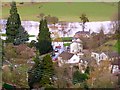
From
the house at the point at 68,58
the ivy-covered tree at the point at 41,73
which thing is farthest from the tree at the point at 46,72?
the house at the point at 68,58

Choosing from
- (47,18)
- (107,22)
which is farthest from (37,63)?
(107,22)

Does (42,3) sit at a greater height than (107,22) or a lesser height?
greater

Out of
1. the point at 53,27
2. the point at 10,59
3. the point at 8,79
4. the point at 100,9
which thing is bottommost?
the point at 8,79

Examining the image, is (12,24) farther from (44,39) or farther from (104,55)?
(104,55)

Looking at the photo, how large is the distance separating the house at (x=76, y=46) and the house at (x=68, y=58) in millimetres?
44

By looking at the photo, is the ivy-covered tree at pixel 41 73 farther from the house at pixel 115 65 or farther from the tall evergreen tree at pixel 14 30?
the house at pixel 115 65

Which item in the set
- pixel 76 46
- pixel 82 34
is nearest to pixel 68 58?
pixel 76 46

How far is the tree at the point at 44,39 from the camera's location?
Answer: 254 cm

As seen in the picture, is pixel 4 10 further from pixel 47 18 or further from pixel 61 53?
pixel 61 53

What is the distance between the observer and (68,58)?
8.21 feet

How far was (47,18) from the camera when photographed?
2559 mm

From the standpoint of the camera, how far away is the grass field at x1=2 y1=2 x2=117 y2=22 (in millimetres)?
2521

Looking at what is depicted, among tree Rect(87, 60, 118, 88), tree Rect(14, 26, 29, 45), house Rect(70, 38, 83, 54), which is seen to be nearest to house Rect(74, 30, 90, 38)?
house Rect(70, 38, 83, 54)

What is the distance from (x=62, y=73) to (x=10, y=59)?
20.4 inches
